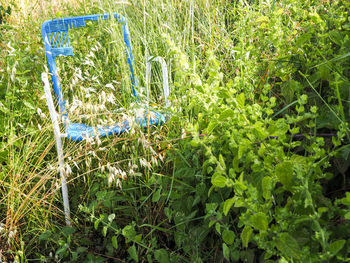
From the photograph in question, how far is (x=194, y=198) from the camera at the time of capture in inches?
59.2

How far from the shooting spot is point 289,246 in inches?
37.0

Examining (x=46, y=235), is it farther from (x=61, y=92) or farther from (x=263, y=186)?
(x=263, y=186)

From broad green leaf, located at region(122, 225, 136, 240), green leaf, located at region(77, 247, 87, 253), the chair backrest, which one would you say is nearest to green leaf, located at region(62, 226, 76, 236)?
green leaf, located at region(77, 247, 87, 253)

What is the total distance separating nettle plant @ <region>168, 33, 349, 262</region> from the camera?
94cm

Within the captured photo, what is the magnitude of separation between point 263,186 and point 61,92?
1305 mm

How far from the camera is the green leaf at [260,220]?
93cm

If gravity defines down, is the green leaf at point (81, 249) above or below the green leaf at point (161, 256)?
below

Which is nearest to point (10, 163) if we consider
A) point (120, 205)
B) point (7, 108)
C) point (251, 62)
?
point (7, 108)

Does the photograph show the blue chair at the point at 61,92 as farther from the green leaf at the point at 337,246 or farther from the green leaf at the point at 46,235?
the green leaf at the point at 337,246

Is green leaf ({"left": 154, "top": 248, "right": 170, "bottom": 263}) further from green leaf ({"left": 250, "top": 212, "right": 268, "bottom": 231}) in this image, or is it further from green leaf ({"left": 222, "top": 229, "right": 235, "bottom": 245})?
green leaf ({"left": 250, "top": 212, "right": 268, "bottom": 231})

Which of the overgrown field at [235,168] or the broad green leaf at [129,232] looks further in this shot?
the broad green leaf at [129,232]

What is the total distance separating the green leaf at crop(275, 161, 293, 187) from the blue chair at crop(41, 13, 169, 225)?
0.77 meters

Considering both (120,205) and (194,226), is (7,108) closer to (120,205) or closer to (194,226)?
(120,205)

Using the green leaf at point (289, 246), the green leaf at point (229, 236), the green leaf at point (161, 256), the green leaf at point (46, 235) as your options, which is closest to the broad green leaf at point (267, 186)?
the green leaf at point (289, 246)
